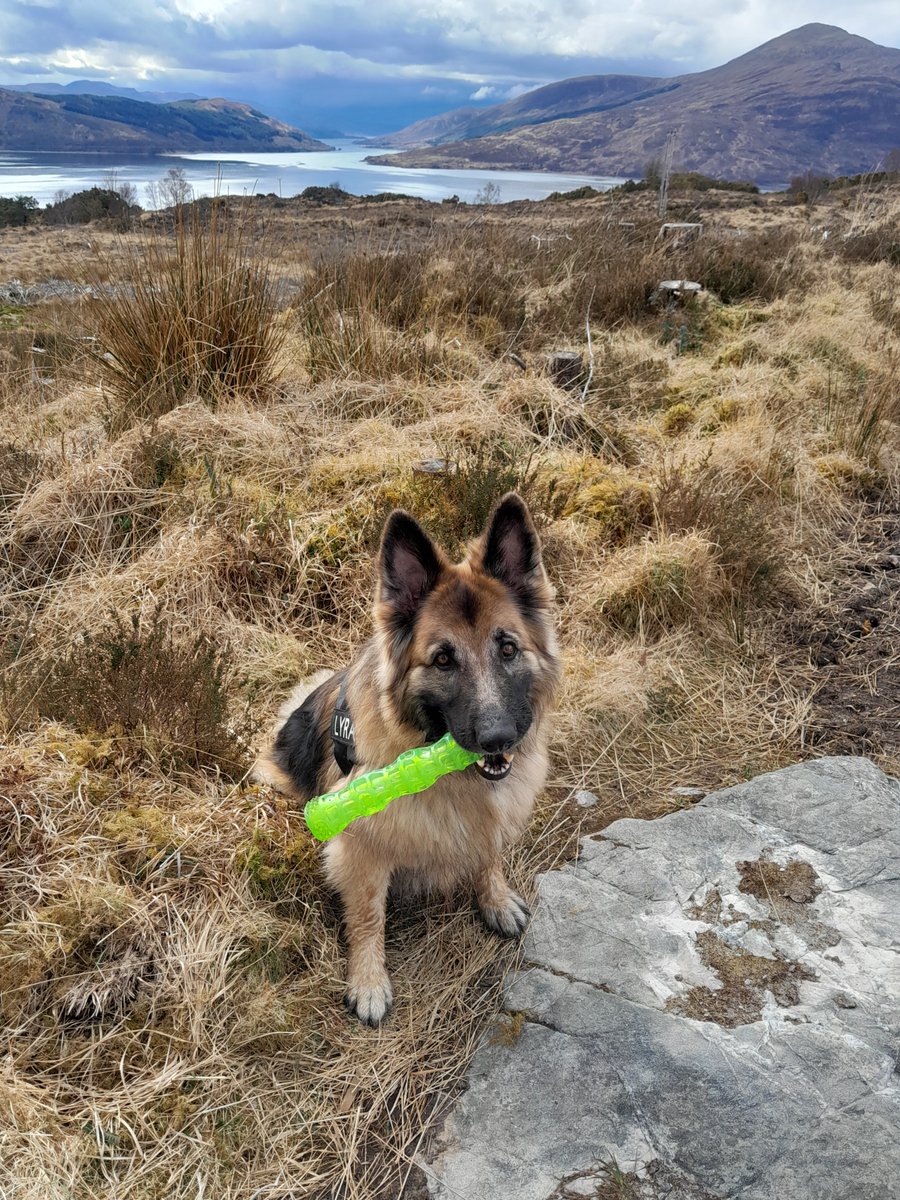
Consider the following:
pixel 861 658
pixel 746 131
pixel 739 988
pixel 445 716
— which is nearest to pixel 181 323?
pixel 445 716

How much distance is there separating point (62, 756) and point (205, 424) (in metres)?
3.22

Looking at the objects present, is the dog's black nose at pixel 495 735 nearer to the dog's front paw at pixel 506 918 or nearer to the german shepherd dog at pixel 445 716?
the german shepherd dog at pixel 445 716

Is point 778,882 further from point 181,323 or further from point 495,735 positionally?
point 181,323

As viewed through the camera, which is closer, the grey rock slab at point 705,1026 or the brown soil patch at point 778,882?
the grey rock slab at point 705,1026

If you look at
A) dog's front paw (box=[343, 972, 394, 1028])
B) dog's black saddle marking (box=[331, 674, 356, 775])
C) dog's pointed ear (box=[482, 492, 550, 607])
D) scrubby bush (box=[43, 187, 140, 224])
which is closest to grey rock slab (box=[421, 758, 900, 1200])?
dog's front paw (box=[343, 972, 394, 1028])

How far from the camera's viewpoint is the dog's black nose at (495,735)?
6.82ft

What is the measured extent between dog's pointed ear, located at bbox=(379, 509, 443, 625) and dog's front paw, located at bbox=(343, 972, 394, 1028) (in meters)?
1.31

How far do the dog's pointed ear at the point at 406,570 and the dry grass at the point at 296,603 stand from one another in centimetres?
113

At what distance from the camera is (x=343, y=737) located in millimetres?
2691

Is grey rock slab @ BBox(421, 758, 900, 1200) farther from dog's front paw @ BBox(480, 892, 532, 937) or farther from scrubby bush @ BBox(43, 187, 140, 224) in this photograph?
scrubby bush @ BBox(43, 187, 140, 224)

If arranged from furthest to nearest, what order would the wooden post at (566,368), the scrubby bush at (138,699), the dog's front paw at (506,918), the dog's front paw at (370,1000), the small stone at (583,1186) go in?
the wooden post at (566,368) → the scrubby bush at (138,699) → the dog's front paw at (506,918) → the dog's front paw at (370,1000) → the small stone at (583,1186)

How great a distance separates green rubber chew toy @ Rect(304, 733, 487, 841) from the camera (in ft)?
7.63

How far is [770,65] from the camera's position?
7313 inches

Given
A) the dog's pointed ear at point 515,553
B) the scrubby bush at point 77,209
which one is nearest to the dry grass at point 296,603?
the dog's pointed ear at point 515,553
